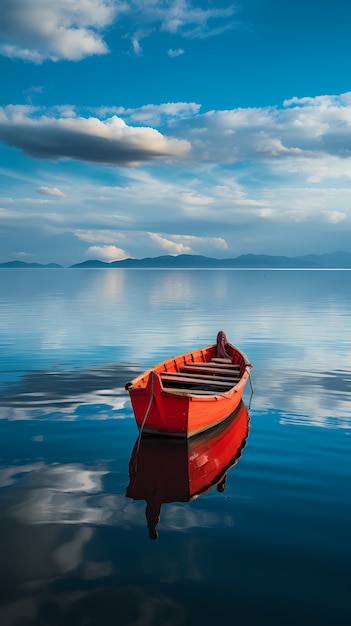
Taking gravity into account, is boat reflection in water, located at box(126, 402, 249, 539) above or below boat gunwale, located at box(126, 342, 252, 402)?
below

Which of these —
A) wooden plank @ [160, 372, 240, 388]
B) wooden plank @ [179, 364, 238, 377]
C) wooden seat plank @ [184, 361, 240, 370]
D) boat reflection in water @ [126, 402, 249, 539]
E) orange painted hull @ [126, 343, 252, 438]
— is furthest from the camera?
wooden seat plank @ [184, 361, 240, 370]

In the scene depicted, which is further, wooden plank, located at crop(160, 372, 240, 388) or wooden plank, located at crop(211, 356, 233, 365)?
wooden plank, located at crop(211, 356, 233, 365)

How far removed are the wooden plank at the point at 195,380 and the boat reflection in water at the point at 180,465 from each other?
1799 mm

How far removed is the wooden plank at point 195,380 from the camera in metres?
17.8

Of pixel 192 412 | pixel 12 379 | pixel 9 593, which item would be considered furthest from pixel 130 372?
pixel 9 593

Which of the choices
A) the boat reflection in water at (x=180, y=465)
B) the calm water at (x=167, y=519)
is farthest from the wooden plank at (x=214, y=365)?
the boat reflection in water at (x=180, y=465)

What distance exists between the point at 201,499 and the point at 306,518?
2.39 meters

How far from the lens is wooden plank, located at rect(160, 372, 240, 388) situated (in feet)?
A: 58.3

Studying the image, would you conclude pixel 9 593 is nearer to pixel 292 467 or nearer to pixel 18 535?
pixel 18 535

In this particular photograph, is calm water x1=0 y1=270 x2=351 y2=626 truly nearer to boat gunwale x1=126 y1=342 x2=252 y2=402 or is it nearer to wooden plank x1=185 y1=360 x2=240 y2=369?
wooden plank x1=185 y1=360 x2=240 y2=369

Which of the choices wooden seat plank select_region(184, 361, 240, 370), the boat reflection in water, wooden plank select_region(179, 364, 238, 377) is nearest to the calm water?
the boat reflection in water

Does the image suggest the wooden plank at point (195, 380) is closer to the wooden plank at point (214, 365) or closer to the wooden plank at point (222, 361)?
the wooden plank at point (214, 365)

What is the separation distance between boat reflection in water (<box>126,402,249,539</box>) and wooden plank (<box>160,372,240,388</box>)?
1.80 metres

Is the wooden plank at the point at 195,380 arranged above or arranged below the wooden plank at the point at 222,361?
above
